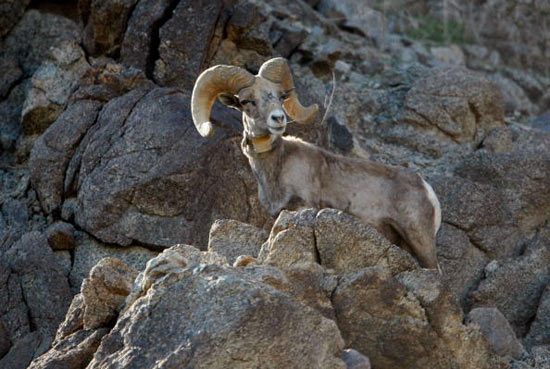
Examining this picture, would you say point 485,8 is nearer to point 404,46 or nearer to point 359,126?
point 404,46

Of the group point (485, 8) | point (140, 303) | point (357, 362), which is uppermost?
point (140, 303)

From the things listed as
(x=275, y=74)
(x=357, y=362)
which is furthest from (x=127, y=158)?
(x=357, y=362)

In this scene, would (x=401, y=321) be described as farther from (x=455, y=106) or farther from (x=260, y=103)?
(x=455, y=106)

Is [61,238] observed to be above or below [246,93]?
below

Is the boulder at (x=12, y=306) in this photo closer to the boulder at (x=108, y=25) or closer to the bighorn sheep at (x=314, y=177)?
the bighorn sheep at (x=314, y=177)

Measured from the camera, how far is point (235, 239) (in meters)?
8.95

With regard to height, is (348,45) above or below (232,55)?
below

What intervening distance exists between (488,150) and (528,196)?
2.26m

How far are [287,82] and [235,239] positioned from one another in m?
3.15

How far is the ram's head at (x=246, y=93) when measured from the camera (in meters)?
10.5

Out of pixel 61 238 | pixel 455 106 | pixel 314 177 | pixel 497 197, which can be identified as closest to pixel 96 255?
pixel 61 238

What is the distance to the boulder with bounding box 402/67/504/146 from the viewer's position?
16688 mm

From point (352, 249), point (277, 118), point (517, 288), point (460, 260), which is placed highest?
point (277, 118)

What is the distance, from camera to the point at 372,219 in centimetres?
1071
